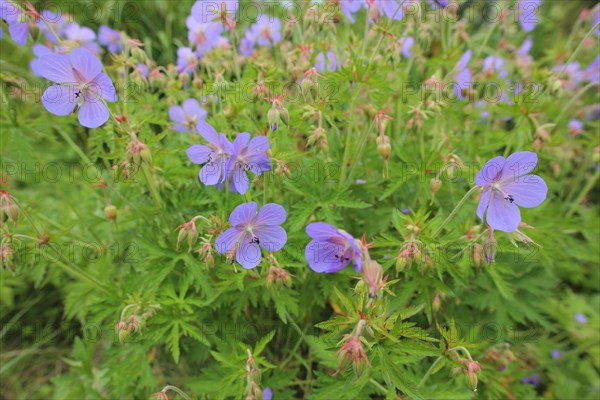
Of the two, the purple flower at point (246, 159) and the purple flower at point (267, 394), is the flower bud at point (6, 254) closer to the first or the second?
the purple flower at point (246, 159)

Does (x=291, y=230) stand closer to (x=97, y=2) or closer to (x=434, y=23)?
(x=434, y=23)

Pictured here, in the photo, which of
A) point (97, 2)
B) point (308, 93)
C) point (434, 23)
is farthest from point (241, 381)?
point (97, 2)

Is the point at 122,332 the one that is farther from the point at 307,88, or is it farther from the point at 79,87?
the point at 307,88

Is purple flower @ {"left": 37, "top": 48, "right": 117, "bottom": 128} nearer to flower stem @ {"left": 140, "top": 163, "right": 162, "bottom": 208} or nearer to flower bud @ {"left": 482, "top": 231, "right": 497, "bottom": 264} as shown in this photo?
flower stem @ {"left": 140, "top": 163, "right": 162, "bottom": 208}

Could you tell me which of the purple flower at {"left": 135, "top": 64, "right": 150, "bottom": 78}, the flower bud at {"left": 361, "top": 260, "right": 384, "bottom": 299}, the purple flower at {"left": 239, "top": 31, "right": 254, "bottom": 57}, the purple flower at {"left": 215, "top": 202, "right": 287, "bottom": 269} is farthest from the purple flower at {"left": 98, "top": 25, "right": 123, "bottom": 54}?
the flower bud at {"left": 361, "top": 260, "right": 384, "bottom": 299}

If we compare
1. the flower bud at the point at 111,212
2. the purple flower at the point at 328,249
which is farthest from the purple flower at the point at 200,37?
the purple flower at the point at 328,249
